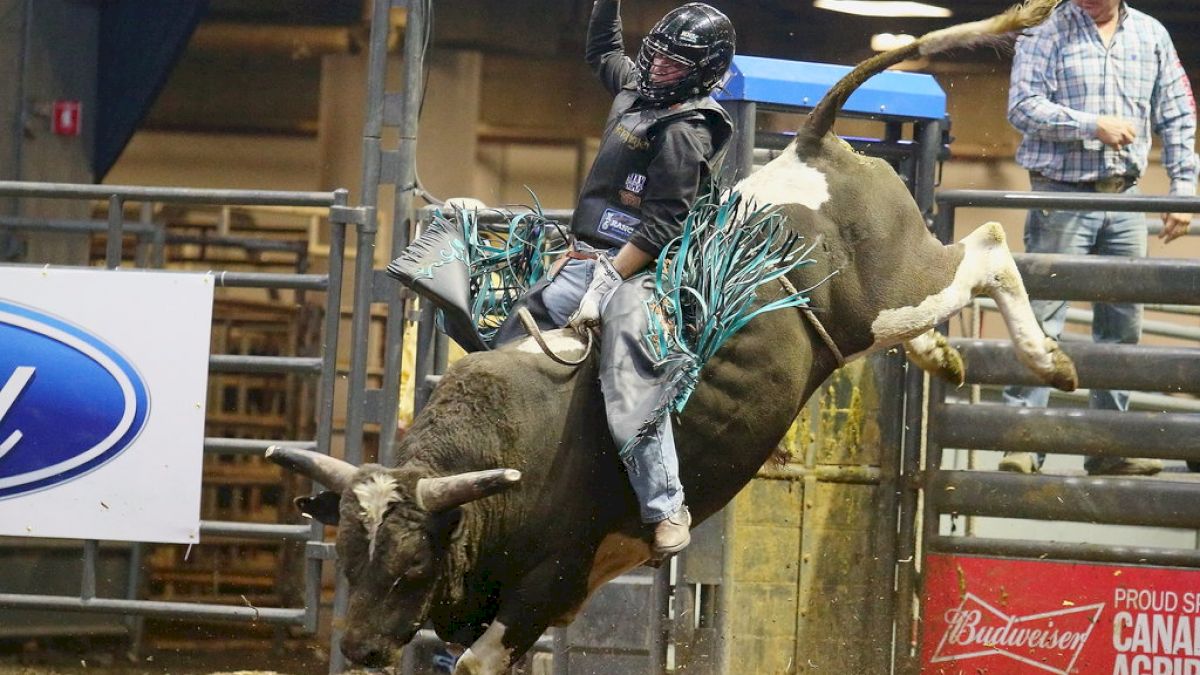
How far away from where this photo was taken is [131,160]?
10148 millimetres

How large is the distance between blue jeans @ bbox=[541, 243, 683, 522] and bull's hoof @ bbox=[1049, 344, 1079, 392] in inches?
53.7

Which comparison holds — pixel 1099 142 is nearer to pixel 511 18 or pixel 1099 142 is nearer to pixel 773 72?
pixel 773 72

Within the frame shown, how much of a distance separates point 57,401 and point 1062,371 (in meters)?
3.41

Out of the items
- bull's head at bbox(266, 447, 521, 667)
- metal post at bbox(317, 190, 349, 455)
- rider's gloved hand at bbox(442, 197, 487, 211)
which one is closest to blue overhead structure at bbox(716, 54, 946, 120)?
rider's gloved hand at bbox(442, 197, 487, 211)

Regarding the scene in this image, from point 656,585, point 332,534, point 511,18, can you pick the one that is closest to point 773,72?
point 656,585

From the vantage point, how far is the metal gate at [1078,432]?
16.1 ft

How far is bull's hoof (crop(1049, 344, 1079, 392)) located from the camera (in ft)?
15.3

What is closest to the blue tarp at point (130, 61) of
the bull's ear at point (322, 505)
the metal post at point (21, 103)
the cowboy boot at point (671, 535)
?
the metal post at point (21, 103)

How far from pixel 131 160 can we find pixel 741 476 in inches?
276

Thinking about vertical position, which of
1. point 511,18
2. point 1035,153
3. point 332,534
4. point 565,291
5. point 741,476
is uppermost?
point 511,18

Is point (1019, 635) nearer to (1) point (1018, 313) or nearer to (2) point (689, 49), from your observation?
(1) point (1018, 313)

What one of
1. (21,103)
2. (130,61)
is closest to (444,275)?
(21,103)

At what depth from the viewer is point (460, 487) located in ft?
11.8

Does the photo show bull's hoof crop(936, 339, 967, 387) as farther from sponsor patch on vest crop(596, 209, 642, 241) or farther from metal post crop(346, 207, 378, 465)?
metal post crop(346, 207, 378, 465)
